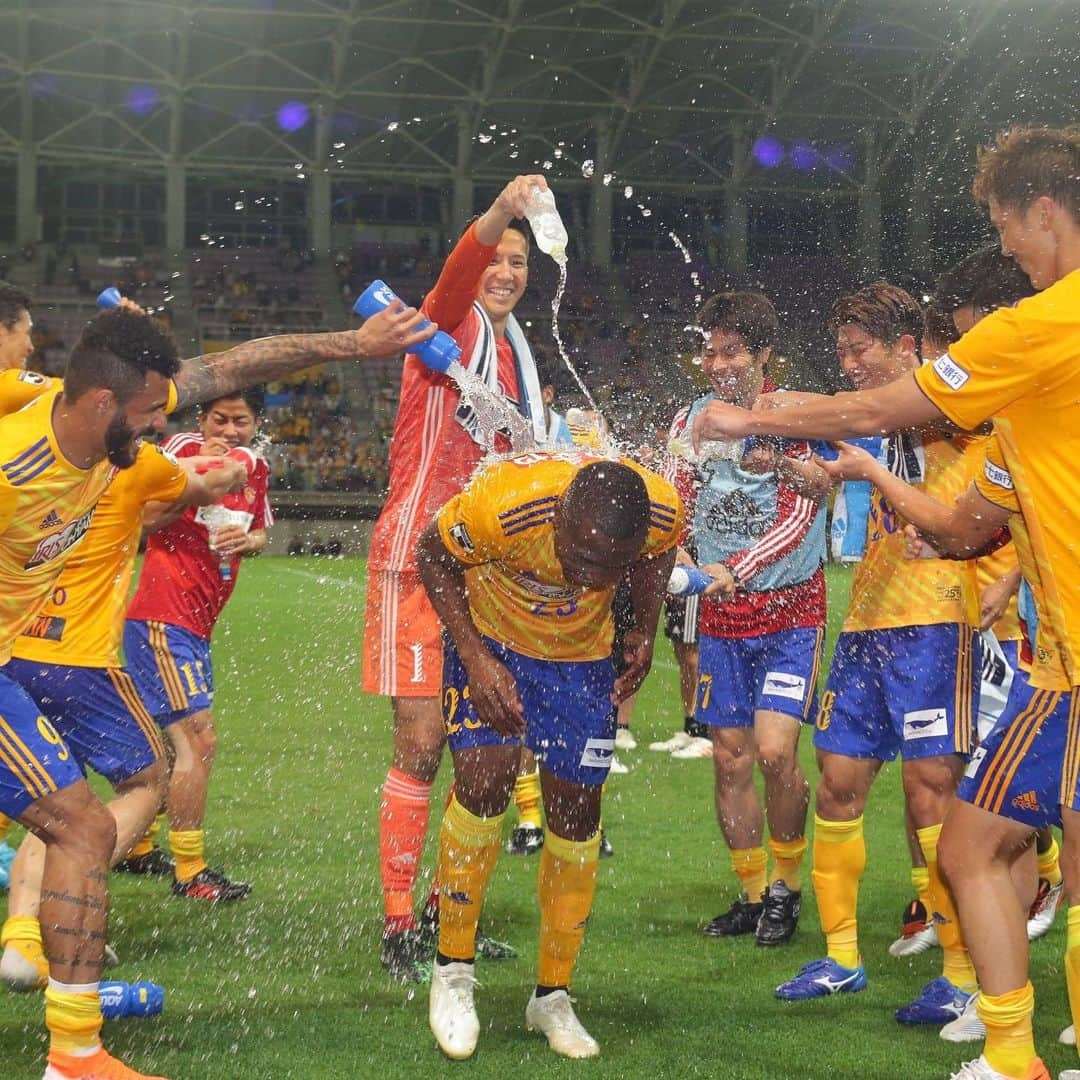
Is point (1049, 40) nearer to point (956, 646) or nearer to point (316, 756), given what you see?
point (316, 756)

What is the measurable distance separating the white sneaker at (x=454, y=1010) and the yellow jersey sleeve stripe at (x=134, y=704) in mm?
1130

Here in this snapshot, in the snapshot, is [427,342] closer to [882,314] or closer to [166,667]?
[882,314]

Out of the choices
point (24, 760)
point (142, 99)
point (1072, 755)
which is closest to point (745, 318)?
point (1072, 755)

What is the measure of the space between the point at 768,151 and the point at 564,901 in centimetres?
3052

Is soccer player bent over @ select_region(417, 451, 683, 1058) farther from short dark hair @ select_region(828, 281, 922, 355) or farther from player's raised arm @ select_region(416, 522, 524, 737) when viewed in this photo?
short dark hair @ select_region(828, 281, 922, 355)

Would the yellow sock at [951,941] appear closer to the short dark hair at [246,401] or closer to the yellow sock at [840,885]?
the yellow sock at [840,885]

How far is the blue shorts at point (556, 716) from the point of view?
4.09m

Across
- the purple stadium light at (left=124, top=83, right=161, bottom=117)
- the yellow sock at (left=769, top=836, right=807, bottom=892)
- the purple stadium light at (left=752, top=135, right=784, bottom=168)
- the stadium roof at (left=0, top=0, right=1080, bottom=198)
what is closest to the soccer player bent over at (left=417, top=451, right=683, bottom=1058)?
the yellow sock at (left=769, top=836, right=807, bottom=892)

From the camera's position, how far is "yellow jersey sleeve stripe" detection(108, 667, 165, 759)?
4.39 m

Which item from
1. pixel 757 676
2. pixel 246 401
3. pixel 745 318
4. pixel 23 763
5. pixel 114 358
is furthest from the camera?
pixel 246 401

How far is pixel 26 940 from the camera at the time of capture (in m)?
4.48

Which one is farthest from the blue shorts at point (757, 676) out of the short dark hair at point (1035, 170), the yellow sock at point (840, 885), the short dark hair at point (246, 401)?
the short dark hair at point (1035, 170)

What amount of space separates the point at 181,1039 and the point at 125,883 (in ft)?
6.29

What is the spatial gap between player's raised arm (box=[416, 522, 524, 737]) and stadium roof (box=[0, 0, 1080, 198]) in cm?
2458
